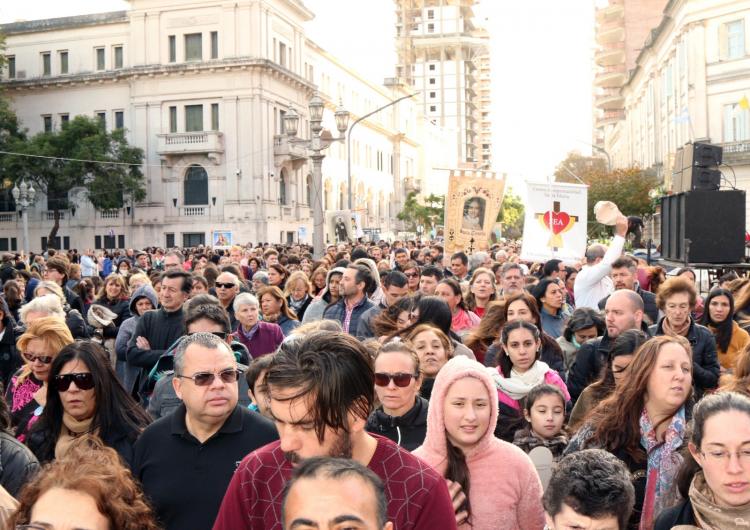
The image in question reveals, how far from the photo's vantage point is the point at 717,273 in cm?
1530

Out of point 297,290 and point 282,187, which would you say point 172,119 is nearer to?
point 282,187

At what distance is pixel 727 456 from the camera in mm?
3602

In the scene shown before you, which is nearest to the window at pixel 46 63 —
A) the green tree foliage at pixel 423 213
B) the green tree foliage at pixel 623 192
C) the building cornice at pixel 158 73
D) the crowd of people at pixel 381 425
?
the building cornice at pixel 158 73

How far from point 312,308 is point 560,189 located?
491 cm

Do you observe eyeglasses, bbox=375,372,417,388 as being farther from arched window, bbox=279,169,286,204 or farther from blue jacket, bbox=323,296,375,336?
arched window, bbox=279,169,286,204

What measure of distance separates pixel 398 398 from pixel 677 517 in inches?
58.4

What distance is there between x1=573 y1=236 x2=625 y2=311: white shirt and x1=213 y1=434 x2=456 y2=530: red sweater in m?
7.42

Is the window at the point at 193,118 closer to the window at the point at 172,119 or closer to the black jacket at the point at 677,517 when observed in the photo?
the window at the point at 172,119

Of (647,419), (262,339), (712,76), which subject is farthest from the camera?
(712,76)

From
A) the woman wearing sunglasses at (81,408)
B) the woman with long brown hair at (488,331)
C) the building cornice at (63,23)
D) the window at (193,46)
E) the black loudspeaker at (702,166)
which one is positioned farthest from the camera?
the building cornice at (63,23)

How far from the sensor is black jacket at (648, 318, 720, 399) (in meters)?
6.75

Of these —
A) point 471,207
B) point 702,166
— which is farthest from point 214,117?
point 702,166

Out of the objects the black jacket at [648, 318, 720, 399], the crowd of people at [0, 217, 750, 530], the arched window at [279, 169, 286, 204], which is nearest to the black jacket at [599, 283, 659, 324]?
the crowd of people at [0, 217, 750, 530]

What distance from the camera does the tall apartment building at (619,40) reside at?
8544 centimetres
